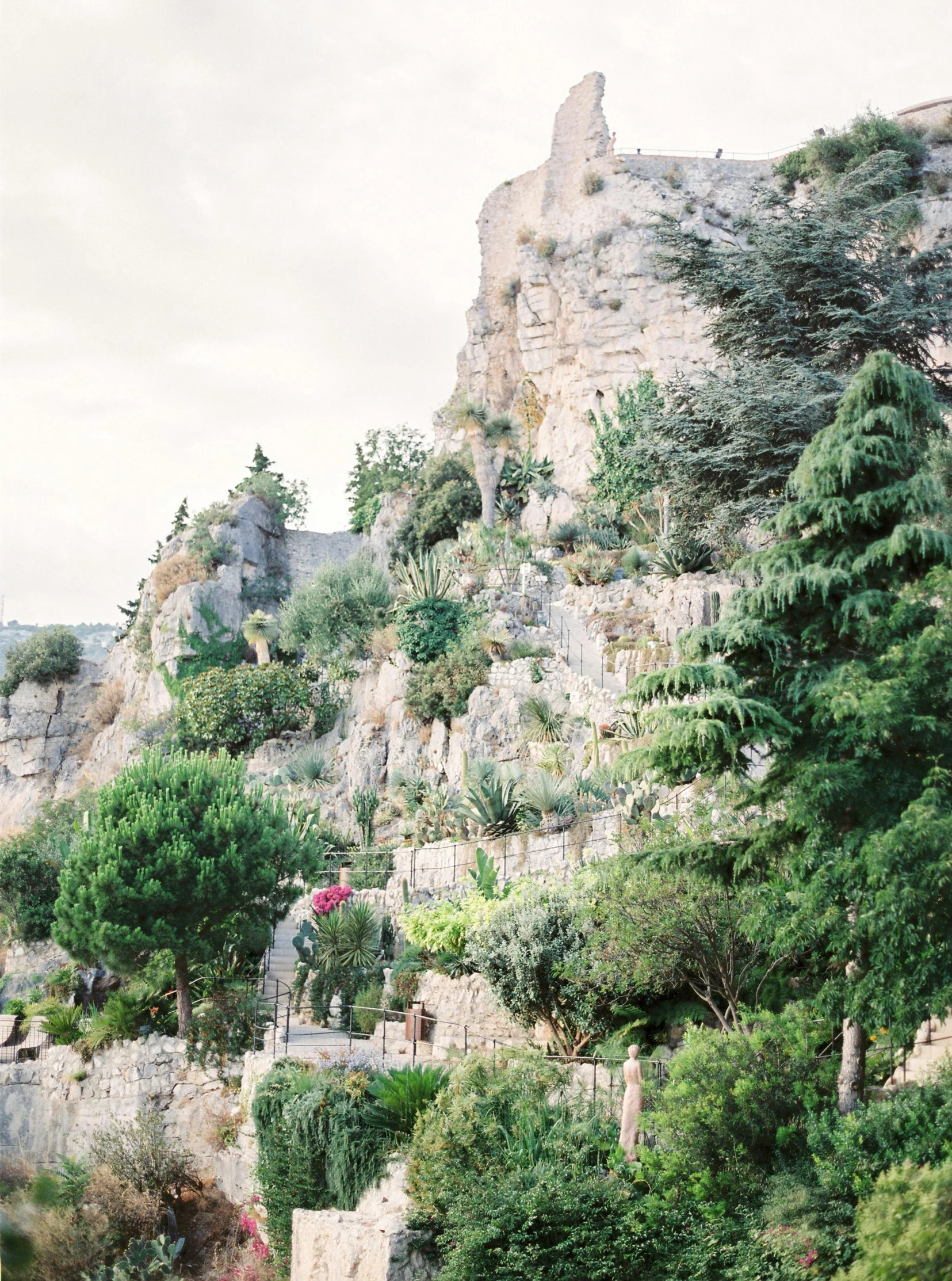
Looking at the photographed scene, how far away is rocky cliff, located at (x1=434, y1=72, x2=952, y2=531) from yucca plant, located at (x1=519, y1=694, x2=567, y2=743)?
1167 cm

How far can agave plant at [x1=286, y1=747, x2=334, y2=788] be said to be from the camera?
26203mm

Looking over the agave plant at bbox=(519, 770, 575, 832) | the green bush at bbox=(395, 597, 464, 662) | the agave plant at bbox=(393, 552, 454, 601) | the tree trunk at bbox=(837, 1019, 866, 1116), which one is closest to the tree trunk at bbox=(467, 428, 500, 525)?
the agave plant at bbox=(393, 552, 454, 601)

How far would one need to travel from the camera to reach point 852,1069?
9547 millimetres

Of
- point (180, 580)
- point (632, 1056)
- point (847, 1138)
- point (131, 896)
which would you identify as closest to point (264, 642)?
point (180, 580)

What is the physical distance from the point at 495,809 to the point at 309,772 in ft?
28.8

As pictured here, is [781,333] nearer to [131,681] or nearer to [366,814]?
[366,814]

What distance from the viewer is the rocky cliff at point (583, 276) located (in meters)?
35.8

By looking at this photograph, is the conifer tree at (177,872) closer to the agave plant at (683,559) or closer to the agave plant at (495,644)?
the agave plant at (495,644)

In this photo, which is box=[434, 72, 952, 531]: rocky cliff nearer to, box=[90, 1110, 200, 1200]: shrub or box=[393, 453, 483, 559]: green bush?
box=[393, 453, 483, 559]: green bush

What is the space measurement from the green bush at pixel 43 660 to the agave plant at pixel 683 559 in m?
21.9

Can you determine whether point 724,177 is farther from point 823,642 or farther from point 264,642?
point 823,642

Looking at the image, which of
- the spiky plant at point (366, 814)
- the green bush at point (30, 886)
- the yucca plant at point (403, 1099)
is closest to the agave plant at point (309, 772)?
the spiky plant at point (366, 814)

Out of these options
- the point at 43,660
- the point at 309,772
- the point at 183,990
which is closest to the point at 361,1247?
the point at 183,990

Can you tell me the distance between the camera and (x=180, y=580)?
36.3 meters
